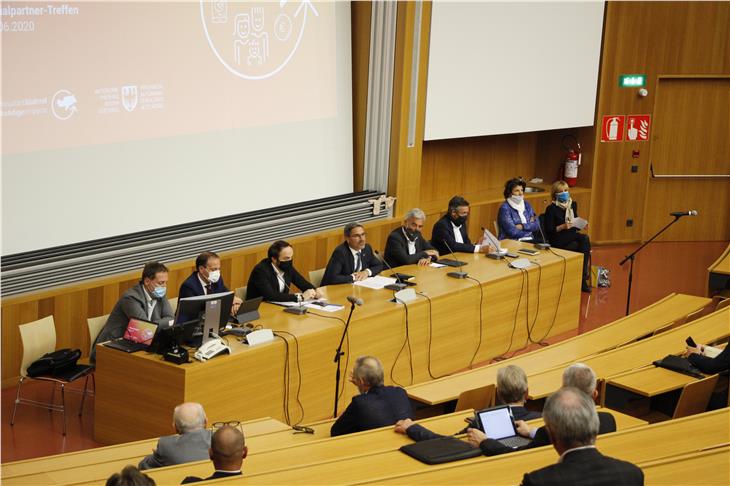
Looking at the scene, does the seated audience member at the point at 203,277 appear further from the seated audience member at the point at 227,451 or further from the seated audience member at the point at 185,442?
the seated audience member at the point at 227,451

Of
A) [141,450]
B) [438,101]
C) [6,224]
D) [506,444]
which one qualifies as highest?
[438,101]

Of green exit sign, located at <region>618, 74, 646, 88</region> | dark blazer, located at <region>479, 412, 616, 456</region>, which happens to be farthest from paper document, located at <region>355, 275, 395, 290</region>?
green exit sign, located at <region>618, 74, 646, 88</region>

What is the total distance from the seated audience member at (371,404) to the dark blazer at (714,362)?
1972 mm

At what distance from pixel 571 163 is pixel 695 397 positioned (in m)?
6.85

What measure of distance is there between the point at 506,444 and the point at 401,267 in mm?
3905

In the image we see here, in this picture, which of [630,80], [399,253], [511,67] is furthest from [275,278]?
[630,80]

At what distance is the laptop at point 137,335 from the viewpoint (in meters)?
5.82

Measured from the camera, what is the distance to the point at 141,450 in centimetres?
494

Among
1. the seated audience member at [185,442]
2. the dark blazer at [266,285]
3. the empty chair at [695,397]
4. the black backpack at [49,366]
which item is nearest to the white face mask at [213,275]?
the dark blazer at [266,285]

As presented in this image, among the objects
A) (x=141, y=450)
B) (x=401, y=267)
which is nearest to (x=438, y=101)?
(x=401, y=267)

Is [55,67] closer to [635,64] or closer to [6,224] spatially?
[6,224]

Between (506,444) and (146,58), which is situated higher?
(146,58)

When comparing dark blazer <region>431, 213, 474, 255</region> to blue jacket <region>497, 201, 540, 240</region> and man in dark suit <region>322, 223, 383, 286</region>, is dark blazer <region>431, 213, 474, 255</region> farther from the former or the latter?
man in dark suit <region>322, 223, 383, 286</region>

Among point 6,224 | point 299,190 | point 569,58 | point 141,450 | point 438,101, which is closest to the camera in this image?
point 141,450
